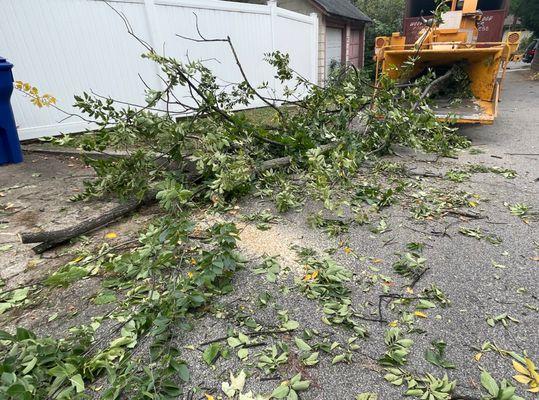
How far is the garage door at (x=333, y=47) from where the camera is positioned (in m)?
12.3

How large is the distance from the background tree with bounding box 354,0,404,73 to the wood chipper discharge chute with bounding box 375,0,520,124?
11209mm

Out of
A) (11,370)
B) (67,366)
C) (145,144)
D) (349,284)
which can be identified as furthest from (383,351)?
(145,144)

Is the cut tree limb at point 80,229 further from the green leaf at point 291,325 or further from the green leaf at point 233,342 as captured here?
the green leaf at point 291,325

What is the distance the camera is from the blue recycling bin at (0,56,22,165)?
3.96m

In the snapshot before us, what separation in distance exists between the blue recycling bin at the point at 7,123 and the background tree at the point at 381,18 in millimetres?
16461

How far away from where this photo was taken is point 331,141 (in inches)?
166

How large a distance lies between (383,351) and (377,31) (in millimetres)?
20363

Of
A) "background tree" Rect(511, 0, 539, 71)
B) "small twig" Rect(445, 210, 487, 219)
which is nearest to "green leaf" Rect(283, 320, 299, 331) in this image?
"small twig" Rect(445, 210, 487, 219)

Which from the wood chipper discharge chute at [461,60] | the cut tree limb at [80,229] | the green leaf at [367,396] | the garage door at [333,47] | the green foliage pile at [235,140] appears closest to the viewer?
the green leaf at [367,396]

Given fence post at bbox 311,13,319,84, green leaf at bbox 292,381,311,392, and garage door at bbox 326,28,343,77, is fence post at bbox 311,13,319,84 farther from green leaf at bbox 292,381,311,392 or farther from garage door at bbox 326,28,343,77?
green leaf at bbox 292,381,311,392

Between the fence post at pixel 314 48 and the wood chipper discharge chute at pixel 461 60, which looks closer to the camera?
the wood chipper discharge chute at pixel 461 60

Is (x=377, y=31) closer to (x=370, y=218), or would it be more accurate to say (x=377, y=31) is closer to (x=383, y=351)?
(x=370, y=218)

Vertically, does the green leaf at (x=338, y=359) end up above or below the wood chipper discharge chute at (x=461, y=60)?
below

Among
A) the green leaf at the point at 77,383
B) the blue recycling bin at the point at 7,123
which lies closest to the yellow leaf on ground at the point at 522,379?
the green leaf at the point at 77,383
